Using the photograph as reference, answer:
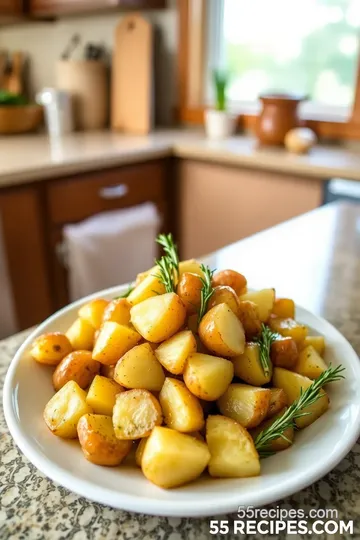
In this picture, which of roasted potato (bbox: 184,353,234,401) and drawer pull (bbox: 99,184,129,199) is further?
drawer pull (bbox: 99,184,129,199)

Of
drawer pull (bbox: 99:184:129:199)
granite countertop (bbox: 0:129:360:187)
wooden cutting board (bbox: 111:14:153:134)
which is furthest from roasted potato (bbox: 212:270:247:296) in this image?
wooden cutting board (bbox: 111:14:153:134)

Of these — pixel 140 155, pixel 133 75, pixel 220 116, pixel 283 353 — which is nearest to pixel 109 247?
pixel 140 155

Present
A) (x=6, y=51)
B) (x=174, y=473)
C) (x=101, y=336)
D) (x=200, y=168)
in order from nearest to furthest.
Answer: (x=174, y=473)
(x=101, y=336)
(x=200, y=168)
(x=6, y=51)

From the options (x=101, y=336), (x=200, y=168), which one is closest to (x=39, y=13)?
(x=200, y=168)

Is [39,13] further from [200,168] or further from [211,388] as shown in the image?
[211,388]

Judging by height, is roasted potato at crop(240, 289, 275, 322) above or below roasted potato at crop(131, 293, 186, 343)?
below

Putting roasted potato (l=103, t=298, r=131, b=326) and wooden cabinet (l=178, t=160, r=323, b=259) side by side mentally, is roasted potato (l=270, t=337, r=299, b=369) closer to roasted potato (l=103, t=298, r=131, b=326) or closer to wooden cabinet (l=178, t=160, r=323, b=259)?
roasted potato (l=103, t=298, r=131, b=326)
